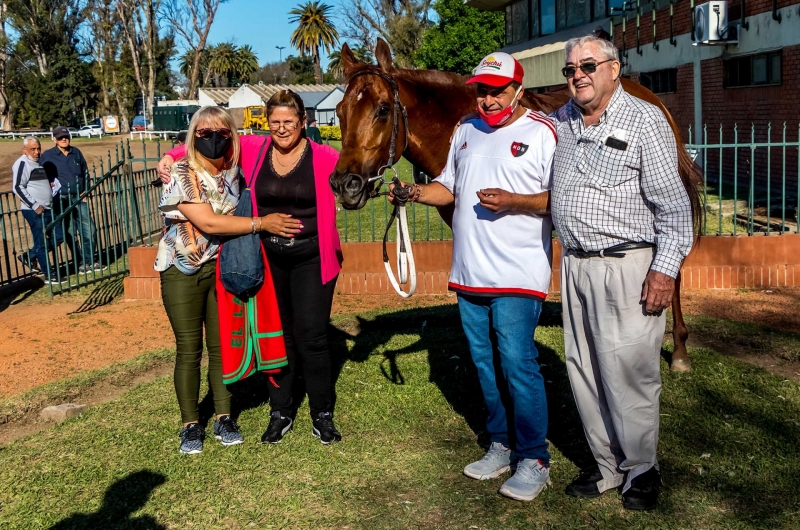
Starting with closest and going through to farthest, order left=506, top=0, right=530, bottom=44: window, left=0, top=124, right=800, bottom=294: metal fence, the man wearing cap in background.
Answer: left=0, top=124, right=800, bottom=294: metal fence < the man wearing cap in background < left=506, top=0, right=530, bottom=44: window

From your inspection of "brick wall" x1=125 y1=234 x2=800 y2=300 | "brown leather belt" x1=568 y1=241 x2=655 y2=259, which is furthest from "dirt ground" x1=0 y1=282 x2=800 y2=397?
"brown leather belt" x1=568 y1=241 x2=655 y2=259

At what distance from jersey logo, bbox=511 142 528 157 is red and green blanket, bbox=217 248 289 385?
1688 millimetres

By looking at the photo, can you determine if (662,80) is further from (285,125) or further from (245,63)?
(245,63)

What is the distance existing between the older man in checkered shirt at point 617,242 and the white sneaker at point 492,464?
0.49 meters

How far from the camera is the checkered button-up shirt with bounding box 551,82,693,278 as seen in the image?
11.9 feet

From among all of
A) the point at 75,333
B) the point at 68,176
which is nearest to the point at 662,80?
the point at 68,176

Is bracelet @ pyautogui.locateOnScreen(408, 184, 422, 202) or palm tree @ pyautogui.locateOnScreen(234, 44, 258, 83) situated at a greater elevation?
palm tree @ pyautogui.locateOnScreen(234, 44, 258, 83)

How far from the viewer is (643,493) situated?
3938 mm

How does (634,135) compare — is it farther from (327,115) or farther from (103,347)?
(327,115)

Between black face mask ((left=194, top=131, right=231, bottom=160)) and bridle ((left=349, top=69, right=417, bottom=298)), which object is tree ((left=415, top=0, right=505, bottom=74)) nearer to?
bridle ((left=349, top=69, right=417, bottom=298))

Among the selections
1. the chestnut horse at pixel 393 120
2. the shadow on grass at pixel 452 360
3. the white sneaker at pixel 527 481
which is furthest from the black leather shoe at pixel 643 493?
the chestnut horse at pixel 393 120

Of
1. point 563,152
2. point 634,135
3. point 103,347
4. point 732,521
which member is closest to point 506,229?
point 563,152

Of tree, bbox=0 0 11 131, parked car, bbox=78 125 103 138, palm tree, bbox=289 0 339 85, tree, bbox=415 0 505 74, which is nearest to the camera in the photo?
tree, bbox=415 0 505 74

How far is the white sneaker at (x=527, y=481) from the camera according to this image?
408cm
